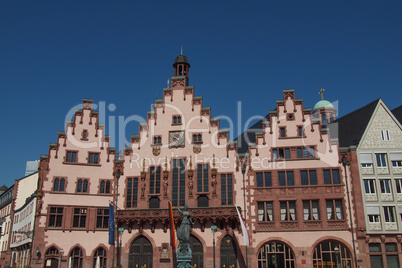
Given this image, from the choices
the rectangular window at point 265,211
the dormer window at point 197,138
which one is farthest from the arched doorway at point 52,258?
the rectangular window at point 265,211

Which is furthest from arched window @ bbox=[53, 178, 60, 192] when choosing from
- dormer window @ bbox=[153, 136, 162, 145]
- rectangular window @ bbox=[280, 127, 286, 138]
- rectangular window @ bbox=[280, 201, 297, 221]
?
rectangular window @ bbox=[280, 127, 286, 138]

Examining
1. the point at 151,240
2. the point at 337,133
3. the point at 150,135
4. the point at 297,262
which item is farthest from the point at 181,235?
the point at 337,133

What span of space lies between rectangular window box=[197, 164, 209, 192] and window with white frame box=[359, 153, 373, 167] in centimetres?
1582

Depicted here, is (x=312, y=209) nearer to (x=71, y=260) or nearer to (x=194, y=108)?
(x=194, y=108)

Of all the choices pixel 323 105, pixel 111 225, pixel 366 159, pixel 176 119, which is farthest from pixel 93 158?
pixel 323 105

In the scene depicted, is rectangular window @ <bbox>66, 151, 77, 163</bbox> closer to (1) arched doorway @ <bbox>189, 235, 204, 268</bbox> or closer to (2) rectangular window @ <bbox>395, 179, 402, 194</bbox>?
(1) arched doorway @ <bbox>189, 235, 204, 268</bbox>

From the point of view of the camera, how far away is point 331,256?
130 feet

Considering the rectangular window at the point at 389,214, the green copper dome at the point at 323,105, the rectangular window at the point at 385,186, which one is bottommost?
the rectangular window at the point at 389,214

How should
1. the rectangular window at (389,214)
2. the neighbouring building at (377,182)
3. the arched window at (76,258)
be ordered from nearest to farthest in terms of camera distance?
the neighbouring building at (377,182) → the rectangular window at (389,214) → the arched window at (76,258)

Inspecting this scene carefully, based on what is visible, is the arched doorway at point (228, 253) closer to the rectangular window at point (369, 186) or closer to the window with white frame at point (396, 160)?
the rectangular window at point (369, 186)

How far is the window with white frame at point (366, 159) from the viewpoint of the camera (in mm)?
41778

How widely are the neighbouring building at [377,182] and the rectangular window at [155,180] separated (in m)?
19.4

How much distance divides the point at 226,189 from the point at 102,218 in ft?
44.2

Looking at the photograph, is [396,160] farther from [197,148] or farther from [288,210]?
[197,148]
